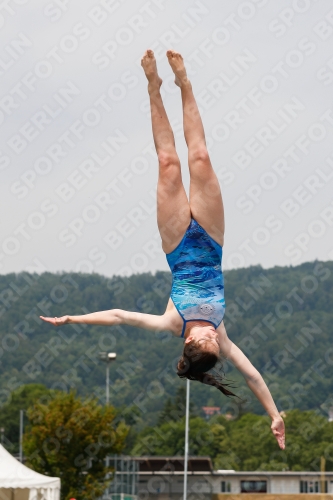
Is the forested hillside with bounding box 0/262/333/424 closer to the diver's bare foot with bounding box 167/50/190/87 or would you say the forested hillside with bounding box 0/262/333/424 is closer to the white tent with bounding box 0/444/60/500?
the white tent with bounding box 0/444/60/500

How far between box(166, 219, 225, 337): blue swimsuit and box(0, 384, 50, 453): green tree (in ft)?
312

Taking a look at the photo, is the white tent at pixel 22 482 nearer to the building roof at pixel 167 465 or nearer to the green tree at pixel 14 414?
the building roof at pixel 167 465

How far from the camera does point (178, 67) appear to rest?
9344 millimetres

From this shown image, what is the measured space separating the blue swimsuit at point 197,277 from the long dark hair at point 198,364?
36cm

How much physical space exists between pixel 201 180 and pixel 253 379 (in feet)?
6.76

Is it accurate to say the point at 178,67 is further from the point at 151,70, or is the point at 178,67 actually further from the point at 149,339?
the point at 149,339

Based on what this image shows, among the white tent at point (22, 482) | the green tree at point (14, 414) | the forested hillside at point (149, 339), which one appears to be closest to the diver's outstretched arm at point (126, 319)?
the white tent at point (22, 482)

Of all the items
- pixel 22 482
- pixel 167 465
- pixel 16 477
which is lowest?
pixel 167 465

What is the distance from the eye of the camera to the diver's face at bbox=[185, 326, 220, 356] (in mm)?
8695

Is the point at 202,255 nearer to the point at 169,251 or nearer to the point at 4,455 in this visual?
the point at 169,251

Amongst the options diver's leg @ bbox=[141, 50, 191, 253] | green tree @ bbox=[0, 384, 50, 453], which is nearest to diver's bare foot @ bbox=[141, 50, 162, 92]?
diver's leg @ bbox=[141, 50, 191, 253]

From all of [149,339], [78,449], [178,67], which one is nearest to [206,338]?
[178,67]

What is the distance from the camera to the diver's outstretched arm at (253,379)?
9.16 metres

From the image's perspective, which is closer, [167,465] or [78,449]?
[78,449]
